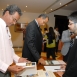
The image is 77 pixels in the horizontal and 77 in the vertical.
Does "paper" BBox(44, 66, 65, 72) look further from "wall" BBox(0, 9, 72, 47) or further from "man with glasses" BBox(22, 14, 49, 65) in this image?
"wall" BBox(0, 9, 72, 47)

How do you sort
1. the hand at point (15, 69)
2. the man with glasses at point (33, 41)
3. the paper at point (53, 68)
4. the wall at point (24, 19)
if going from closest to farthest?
the hand at point (15, 69) → the paper at point (53, 68) → the man with glasses at point (33, 41) → the wall at point (24, 19)

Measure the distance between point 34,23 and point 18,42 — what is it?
241 inches

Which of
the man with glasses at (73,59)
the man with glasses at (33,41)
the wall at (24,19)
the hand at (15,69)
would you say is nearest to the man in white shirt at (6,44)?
the hand at (15,69)

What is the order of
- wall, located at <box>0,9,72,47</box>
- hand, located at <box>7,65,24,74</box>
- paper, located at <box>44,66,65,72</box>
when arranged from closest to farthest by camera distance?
hand, located at <box>7,65,24,74</box>
paper, located at <box>44,66,65,72</box>
wall, located at <box>0,9,72,47</box>

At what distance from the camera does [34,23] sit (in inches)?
72.4

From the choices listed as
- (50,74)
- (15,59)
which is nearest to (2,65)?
(15,59)

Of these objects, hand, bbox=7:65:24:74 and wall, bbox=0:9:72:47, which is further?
wall, bbox=0:9:72:47

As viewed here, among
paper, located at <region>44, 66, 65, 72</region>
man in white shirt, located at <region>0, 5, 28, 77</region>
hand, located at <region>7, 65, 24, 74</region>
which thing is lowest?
paper, located at <region>44, 66, 65, 72</region>

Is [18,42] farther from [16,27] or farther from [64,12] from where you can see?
[64,12]

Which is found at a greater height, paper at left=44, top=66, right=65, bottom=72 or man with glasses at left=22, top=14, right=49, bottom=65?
man with glasses at left=22, top=14, right=49, bottom=65

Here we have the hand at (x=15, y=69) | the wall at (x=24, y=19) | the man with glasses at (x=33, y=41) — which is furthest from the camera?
the wall at (x=24, y=19)

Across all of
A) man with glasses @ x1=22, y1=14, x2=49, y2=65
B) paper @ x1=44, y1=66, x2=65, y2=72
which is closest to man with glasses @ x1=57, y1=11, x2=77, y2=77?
paper @ x1=44, y1=66, x2=65, y2=72

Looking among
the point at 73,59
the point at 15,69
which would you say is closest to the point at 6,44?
the point at 15,69

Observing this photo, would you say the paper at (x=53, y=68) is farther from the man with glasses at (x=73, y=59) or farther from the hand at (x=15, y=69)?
the hand at (x=15, y=69)
